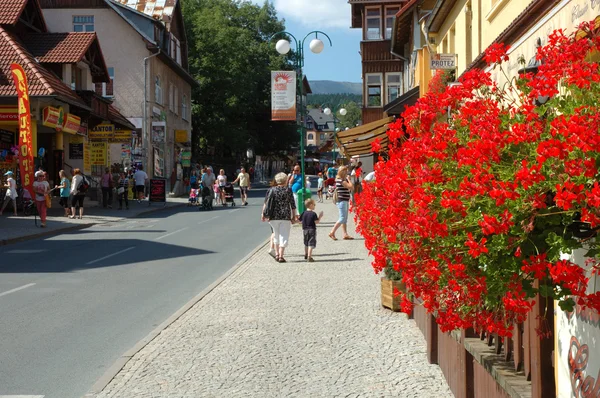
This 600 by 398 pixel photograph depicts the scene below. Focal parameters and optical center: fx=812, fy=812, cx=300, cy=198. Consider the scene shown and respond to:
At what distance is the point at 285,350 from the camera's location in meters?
7.45

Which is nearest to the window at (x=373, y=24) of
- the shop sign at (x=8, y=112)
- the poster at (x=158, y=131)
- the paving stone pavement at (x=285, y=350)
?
the poster at (x=158, y=131)

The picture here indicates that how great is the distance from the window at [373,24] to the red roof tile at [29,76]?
16827mm

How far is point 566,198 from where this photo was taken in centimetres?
297

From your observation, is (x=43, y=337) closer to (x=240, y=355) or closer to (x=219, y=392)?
(x=240, y=355)

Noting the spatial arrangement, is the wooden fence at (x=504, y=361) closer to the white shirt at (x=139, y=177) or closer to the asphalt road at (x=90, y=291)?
the asphalt road at (x=90, y=291)

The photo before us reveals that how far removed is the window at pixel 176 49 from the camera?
1937 inches

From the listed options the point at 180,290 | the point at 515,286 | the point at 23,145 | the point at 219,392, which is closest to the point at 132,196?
the point at 23,145

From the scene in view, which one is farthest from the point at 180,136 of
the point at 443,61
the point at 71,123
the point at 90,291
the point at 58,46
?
the point at 90,291

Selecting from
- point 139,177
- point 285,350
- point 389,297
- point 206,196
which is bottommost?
point 285,350

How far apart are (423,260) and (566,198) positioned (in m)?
1.07

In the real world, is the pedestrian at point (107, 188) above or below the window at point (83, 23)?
below

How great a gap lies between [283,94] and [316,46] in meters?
2.16

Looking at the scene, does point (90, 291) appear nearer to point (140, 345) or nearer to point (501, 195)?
point (140, 345)

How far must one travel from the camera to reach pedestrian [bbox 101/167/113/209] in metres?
33.1
